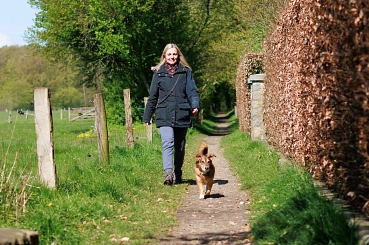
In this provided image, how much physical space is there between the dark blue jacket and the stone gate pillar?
670 centimetres

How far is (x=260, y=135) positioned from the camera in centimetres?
1744

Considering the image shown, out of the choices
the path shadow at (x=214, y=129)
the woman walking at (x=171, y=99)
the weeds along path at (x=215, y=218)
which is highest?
the woman walking at (x=171, y=99)

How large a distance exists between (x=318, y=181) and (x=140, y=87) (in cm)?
2735

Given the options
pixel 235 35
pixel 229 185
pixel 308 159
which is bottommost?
pixel 229 185

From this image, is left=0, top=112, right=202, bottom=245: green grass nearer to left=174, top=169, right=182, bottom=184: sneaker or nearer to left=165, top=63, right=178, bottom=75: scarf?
left=174, top=169, right=182, bottom=184: sneaker

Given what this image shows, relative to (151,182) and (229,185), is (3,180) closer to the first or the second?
(151,182)

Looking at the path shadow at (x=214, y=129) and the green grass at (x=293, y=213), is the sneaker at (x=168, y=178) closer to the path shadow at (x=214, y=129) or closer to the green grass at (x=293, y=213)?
the green grass at (x=293, y=213)

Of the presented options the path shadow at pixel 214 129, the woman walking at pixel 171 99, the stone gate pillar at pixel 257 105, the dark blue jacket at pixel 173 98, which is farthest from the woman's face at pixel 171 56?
the path shadow at pixel 214 129

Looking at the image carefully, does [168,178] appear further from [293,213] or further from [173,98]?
[293,213]

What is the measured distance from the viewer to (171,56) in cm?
980

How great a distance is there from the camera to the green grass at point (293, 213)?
499cm

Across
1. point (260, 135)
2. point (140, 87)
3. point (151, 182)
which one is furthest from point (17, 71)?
point (151, 182)

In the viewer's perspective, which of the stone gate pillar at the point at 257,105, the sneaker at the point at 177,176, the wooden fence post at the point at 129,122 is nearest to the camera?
the sneaker at the point at 177,176

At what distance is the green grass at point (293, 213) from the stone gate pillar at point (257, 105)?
7.12 m
